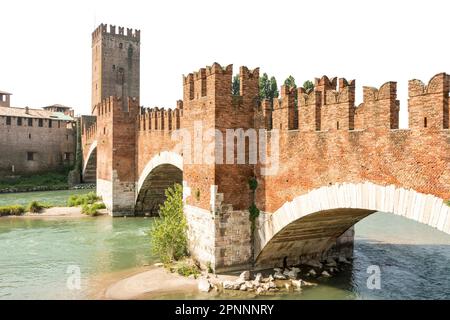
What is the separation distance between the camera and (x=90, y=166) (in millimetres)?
46719

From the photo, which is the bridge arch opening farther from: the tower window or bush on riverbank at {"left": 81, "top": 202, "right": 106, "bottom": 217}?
the tower window

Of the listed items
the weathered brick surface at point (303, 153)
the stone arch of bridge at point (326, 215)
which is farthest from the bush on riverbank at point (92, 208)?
the stone arch of bridge at point (326, 215)

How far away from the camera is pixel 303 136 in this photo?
40.0 ft

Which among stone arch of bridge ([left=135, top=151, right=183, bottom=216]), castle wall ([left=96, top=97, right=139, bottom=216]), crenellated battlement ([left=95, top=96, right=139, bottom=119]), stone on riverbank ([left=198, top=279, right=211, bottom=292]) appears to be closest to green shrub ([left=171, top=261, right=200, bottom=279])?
stone on riverbank ([left=198, top=279, right=211, bottom=292])

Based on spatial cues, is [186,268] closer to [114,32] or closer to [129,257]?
[129,257]

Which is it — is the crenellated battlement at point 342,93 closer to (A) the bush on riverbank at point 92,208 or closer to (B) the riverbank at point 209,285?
(B) the riverbank at point 209,285

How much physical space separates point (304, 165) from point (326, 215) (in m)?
1.71

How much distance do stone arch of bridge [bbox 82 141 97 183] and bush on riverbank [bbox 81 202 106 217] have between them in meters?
14.5

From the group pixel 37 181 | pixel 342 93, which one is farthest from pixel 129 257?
pixel 37 181

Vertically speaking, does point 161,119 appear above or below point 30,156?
above

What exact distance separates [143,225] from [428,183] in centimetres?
1868

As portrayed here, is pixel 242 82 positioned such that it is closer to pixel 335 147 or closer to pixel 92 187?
pixel 335 147

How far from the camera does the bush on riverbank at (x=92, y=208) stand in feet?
91.3

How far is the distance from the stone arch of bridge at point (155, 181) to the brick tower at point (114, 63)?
94.0 feet
